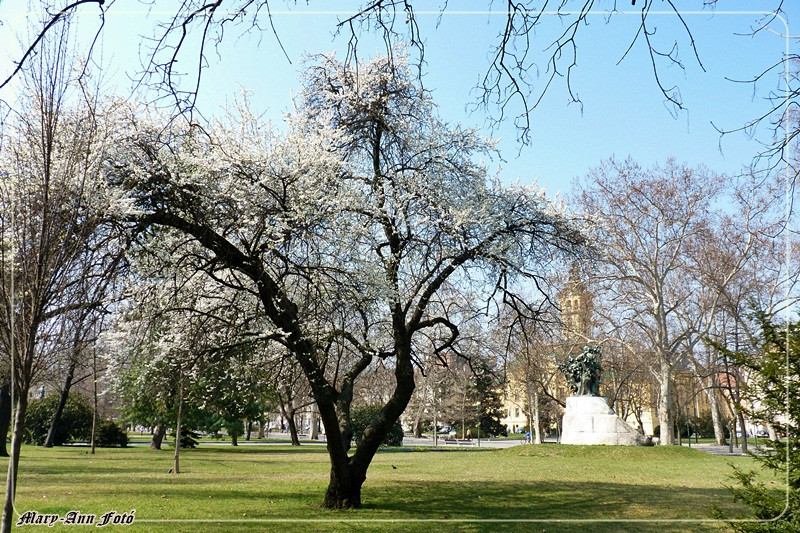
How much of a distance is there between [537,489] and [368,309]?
6.88 m

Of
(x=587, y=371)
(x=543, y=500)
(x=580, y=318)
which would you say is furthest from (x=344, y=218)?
(x=580, y=318)

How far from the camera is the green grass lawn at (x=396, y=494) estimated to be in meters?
10.1

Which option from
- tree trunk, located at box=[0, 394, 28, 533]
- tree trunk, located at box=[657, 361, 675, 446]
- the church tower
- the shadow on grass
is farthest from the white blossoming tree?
tree trunk, located at box=[657, 361, 675, 446]

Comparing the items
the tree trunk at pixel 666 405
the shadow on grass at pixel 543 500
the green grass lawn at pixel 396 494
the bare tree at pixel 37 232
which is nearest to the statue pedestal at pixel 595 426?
the tree trunk at pixel 666 405

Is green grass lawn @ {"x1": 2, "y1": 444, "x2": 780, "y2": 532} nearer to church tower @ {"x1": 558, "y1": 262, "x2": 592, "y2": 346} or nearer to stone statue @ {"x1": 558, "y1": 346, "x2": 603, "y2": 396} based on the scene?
stone statue @ {"x1": 558, "y1": 346, "x2": 603, "y2": 396}

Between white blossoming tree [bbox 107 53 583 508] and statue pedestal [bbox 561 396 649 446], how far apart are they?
1632 cm

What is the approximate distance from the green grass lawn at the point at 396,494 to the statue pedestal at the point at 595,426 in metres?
4.27

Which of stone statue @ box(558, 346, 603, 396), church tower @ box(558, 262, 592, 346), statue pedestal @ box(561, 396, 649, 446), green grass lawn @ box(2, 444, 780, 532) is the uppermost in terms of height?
church tower @ box(558, 262, 592, 346)

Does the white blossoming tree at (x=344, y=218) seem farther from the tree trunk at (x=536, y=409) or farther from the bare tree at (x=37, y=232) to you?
the tree trunk at (x=536, y=409)

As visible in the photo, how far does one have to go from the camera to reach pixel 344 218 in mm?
11016

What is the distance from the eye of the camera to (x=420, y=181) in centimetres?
1203

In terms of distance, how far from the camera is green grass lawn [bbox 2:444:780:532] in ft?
33.2

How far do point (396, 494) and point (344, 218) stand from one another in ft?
19.9

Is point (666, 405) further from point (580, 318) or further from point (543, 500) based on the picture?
point (543, 500)
